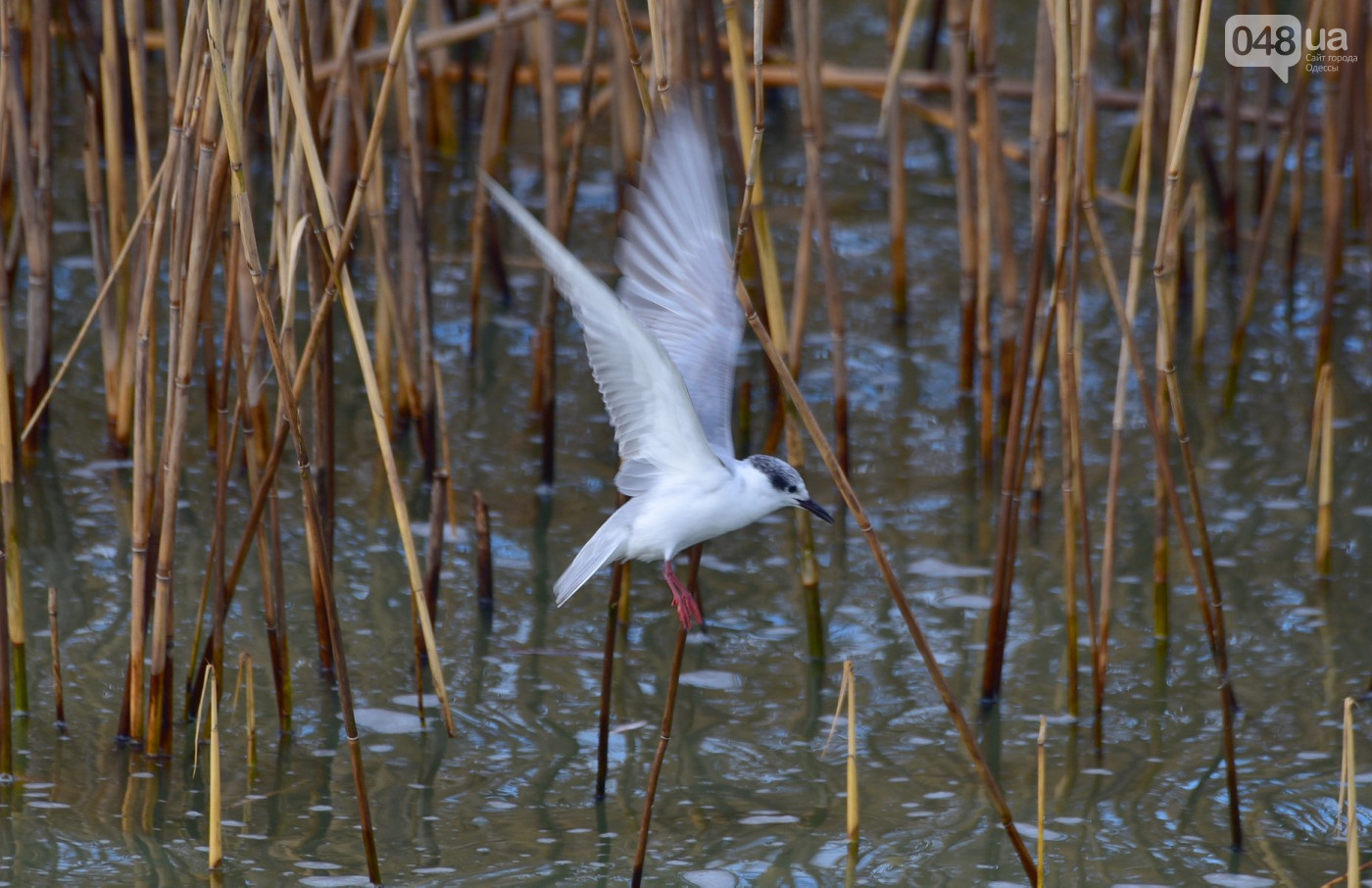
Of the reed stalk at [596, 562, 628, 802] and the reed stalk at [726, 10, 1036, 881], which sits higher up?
the reed stalk at [726, 10, 1036, 881]

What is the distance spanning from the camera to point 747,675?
4.05 m

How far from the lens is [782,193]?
7.28 meters

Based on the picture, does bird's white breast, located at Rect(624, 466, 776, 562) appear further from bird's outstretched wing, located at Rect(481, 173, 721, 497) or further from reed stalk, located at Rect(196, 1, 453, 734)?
reed stalk, located at Rect(196, 1, 453, 734)

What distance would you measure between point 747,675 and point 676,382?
155cm

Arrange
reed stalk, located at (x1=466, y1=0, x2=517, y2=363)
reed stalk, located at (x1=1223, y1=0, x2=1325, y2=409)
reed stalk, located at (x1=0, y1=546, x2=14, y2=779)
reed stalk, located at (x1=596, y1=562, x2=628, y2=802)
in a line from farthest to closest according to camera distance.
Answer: reed stalk, located at (x1=466, y1=0, x2=517, y2=363) → reed stalk, located at (x1=1223, y1=0, x2=1325, y2=409) → reed stalk, located at (x1=0, y1=546, x2=14, y2=779) → reed stalk, located at (x1=596, y1=562, x2=628, y2=802)

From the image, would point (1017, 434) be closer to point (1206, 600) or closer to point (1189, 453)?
point (1189, 453)

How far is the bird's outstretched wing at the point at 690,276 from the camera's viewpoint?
3084 mm

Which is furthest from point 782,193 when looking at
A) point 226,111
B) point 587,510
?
point 226,111

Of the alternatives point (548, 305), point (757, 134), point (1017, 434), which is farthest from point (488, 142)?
point (757, 134)

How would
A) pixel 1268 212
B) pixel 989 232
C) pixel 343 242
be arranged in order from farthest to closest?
pixel 1268 212 < pixel 989 232 < pixel 343 242

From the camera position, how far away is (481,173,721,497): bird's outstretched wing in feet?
8.14

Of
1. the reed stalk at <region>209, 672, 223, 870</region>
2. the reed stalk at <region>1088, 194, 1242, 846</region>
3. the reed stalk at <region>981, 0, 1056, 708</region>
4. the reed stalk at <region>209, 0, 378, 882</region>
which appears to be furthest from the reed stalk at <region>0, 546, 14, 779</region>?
the reed stalk at <region>1088, 194, 1242, 846</region>

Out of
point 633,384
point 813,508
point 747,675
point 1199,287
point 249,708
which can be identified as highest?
point 633,384

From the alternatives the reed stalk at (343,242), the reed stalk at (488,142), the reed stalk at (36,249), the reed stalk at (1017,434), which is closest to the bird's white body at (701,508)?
the reed stalk at (343,242)
